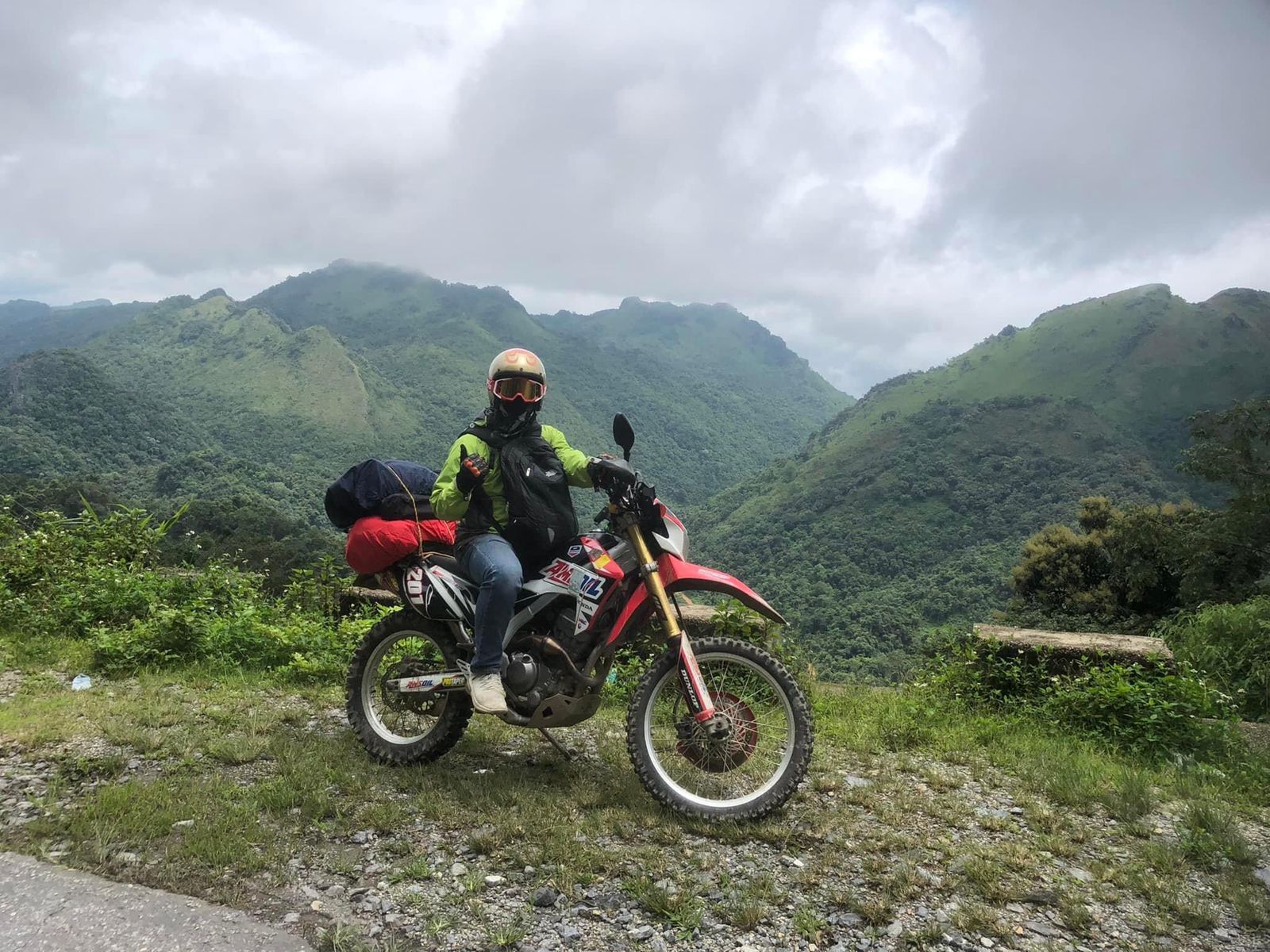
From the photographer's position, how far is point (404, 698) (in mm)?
4371

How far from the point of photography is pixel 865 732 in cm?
514

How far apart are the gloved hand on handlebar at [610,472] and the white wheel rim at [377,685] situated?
141 cm

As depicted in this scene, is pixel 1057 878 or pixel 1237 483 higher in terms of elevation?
pixel 1237 483

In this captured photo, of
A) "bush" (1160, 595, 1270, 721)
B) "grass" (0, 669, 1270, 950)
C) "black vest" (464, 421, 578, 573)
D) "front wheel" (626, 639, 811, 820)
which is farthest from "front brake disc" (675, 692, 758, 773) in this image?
"bush" (1160, 595, 1270, 721)

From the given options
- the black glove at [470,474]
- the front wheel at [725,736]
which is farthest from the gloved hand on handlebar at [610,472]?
the front wheel at [725,736]

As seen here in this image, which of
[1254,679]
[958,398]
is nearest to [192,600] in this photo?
[1254,679]

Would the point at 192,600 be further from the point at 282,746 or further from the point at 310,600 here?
the point at 282,746

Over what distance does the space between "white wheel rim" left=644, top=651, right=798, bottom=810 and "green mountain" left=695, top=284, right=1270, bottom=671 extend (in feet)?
187

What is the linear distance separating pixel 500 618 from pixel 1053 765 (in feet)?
10.8

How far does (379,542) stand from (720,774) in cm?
224

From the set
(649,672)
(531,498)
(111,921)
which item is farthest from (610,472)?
(111,921)

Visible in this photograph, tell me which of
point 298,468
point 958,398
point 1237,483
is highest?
point 958,398

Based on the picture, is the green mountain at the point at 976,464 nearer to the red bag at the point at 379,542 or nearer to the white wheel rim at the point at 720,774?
the white wheel rim at the point at 720,774

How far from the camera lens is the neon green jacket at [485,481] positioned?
4.00 m
